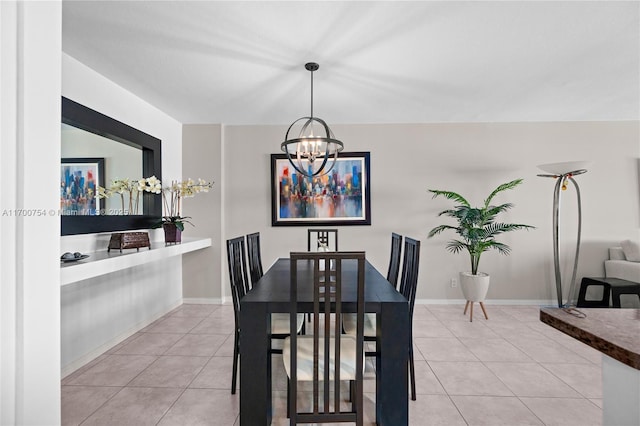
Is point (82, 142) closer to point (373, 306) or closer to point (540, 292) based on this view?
point (373, 306)

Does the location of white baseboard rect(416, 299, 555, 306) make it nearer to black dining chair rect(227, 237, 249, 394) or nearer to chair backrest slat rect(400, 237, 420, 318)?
chair backrest slat rect(400, 237, 420, 318)

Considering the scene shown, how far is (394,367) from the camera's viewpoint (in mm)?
1670

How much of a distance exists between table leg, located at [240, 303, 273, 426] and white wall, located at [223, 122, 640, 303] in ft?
8.69

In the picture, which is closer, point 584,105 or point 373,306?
point 373,306

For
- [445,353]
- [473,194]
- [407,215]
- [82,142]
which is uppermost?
[82,142]

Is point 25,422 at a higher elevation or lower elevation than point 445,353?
higher

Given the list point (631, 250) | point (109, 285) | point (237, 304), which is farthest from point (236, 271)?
point (631, 250)

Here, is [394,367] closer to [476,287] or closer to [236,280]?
[236,280]

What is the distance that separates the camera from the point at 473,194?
169 inches

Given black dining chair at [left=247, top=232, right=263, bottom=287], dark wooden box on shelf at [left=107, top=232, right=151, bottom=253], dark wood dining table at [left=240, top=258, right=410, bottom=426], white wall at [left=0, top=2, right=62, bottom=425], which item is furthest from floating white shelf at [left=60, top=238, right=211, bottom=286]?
white wall at [left=0, top=2, right=62, bottom=425]

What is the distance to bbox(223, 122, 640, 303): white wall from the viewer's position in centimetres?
416

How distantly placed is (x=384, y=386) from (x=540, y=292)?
362 centimetres

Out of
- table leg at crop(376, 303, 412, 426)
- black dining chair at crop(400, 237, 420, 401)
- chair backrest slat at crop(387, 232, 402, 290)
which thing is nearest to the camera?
table leg at crop(376, 303, 412, 426)

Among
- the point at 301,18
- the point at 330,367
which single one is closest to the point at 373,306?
the point at 330,367
